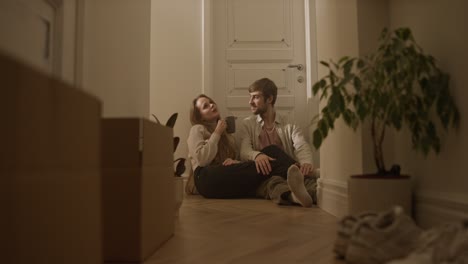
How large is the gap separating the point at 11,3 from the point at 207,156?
2.06 m

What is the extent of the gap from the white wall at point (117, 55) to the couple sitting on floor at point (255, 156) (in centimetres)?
79

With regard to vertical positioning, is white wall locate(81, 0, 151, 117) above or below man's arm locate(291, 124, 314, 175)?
above

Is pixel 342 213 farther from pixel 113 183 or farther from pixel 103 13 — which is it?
pixel 103 13

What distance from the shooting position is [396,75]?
1.11 m

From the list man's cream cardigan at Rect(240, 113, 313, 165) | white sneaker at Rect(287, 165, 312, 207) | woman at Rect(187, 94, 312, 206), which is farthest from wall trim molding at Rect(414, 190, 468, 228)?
man's cream cardigan at Rect(240, 113, 313, 165)

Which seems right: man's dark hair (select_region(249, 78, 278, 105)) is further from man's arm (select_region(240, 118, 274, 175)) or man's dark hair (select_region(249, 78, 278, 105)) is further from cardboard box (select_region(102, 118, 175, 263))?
cardboard box (select_region(102, 118, 175, 263))

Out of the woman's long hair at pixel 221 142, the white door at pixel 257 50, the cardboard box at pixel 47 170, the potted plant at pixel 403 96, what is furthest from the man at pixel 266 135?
the cardboard box at pixel 47 170

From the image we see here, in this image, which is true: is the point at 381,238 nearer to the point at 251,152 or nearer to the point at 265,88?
the point at 251,152

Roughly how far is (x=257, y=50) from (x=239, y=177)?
155cm

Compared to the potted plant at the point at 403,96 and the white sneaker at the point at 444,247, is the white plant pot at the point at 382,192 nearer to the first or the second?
the potted plant at the point at 403,96

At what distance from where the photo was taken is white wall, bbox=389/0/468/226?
1.04m

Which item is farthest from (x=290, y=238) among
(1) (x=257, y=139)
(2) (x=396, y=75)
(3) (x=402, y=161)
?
(1) (x=257, y=139)

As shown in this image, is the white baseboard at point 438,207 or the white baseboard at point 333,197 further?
the white baseboard at point 333,197

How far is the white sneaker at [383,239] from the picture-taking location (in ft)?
2.83
